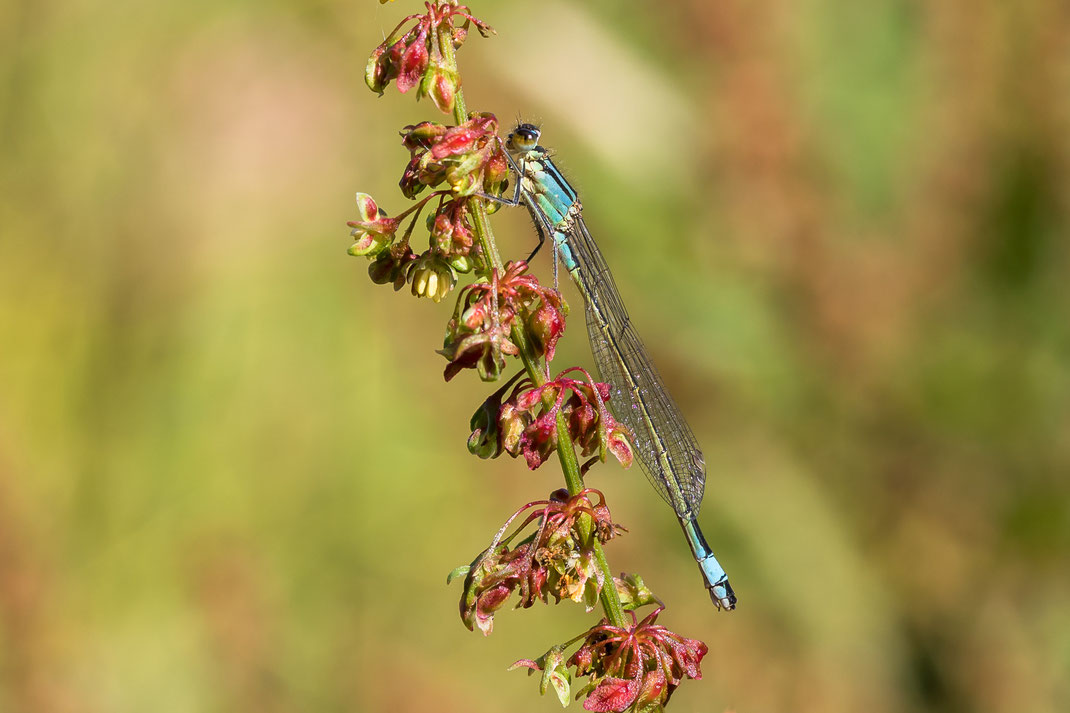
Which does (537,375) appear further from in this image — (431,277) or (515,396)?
(431,277)

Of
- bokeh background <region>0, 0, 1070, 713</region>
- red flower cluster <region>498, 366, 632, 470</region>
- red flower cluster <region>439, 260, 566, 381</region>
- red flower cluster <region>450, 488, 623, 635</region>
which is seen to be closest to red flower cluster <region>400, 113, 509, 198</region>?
red flower cluster <region>439, 260, 566, 381</region>


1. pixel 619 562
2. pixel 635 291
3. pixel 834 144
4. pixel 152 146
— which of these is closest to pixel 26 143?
pixel 152 146

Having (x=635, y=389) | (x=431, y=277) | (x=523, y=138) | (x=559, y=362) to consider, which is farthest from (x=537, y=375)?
(x=559, y=362)

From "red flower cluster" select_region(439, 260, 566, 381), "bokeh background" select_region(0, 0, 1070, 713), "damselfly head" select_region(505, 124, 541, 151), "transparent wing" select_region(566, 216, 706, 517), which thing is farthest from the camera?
"bokeh background" select_region(0, 0, 1070, 713)

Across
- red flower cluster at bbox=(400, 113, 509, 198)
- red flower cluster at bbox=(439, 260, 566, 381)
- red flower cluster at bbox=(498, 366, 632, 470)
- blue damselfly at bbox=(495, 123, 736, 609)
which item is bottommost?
red flower cluster at bbox=(498, 366, 632, 470)

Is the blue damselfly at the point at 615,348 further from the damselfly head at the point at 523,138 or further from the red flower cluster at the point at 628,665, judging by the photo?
the red flower cluster at the point at 628,665

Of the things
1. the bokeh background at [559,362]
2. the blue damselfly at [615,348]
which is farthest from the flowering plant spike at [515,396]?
the bokeh background at [559,362]

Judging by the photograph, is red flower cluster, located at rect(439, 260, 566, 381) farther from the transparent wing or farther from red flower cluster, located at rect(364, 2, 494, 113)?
the transparent wing
